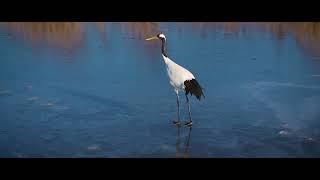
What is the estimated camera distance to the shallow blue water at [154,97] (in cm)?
480

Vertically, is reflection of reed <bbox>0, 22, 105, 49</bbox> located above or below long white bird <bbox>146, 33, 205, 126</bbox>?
above

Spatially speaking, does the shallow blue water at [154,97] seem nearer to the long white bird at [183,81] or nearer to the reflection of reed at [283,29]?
the reflection of reed at [283,29]

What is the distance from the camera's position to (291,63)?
582 cm

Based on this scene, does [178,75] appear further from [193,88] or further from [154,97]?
[154,97]

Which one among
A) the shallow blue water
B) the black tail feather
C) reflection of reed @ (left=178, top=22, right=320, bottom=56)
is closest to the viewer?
the shallow blue water

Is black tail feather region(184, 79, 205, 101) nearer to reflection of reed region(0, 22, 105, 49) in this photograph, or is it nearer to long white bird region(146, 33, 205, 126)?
long white bird region(146, 33, 205, 126)

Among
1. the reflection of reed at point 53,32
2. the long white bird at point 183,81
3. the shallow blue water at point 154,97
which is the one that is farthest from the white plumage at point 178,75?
the reflection of reed at point 53,32

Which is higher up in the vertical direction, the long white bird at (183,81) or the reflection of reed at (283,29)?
the reflection of reed at (283,29)

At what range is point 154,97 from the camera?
5.48 m

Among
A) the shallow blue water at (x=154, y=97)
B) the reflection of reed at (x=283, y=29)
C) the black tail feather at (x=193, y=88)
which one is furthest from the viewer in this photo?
the reflection of reed at (x=283, y=29)

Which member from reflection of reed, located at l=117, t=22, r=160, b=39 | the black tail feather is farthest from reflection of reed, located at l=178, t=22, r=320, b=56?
the black tail feather

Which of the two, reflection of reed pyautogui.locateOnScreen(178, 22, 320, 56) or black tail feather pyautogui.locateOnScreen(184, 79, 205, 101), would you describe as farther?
reflection of reed pyautogui.locateOnScreen(178, 22, 320, 56)

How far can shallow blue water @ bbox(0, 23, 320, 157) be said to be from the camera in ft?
15.7

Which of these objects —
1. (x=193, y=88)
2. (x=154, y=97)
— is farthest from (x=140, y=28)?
(x=193, y=88)
